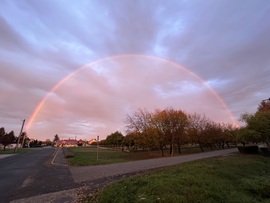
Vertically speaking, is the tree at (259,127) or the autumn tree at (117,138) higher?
the autumn tree at (117,138)

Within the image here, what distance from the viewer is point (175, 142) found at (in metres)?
47.0

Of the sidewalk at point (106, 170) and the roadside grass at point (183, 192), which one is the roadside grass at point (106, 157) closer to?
the sidewalk at point (106, 170)

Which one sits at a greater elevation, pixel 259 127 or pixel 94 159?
pixel 259 127

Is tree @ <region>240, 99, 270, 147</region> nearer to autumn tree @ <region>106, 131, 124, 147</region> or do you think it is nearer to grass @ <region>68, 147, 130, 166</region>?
grass @ <region>68, 147, 130, 166</region>

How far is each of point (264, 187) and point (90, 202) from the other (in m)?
8.38

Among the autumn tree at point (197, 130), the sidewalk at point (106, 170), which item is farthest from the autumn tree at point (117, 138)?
the sidewalk at point (106, 170)

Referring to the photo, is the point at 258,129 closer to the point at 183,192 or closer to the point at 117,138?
the point at 183,192

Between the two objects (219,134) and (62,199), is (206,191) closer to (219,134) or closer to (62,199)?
(62,199)

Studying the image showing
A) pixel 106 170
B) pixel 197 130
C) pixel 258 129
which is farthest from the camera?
pixel 197 130

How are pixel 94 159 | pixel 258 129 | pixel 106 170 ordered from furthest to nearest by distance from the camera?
pixel 258 129 < pixel 94 159 < pixel 106 170

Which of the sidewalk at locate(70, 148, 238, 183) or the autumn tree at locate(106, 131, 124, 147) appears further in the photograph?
the autumn tree at locate(106, 131, 124, 147)

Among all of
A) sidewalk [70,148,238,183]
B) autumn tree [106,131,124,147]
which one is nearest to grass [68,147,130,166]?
sidewalk [70,148,238,183]

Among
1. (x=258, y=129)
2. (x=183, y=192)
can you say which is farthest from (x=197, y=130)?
(x=183, y=192)

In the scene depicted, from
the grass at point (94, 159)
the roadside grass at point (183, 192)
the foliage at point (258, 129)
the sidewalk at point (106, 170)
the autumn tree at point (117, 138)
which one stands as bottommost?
the roadside grass at point (183, 192)
